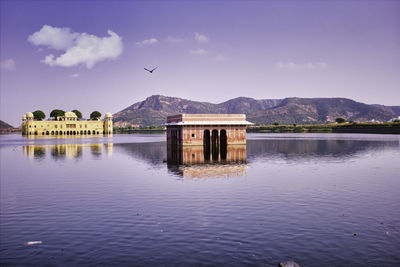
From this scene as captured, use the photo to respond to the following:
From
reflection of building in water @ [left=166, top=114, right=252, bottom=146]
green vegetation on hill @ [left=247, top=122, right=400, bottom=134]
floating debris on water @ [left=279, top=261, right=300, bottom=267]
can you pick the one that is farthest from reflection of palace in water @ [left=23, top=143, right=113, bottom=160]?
green vegetation on hill @ [left=247, top=122, right=400, bottom=134]

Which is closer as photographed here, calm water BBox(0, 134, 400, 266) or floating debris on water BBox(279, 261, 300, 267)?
floating debris on water BBox(279, 261, 300, 267)

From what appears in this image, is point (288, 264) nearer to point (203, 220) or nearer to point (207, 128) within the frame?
point (203, 220)

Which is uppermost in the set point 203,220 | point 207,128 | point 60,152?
point 207,128

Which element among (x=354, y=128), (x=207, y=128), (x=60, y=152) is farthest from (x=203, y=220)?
(x=354, y=128)

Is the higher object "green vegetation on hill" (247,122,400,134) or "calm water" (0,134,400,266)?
"green vegetation on hill" (247,122,400,134)

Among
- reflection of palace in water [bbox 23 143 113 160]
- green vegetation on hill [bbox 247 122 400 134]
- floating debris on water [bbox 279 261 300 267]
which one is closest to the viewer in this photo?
floating debris on water [bbox 279 261 300 267]

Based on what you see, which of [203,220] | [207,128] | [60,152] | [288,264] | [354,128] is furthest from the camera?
[354,128]

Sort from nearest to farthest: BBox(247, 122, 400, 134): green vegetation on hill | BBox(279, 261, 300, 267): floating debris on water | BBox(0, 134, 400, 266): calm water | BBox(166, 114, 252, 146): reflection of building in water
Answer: BBox(279, 261, 300, 267): floating debris on water
BBox(0, 134, 400, 266): calm water
BBox(166, 114, 252, 146): reflection of building in water
BBox(247, 122, 400, 134): green vegetation on hill

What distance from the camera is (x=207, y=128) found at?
237 feet

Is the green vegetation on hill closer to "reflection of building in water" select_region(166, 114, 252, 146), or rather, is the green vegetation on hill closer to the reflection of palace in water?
"reflection of building in water" select_region(166, 114, 252, 146)

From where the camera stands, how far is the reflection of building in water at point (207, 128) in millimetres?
71062

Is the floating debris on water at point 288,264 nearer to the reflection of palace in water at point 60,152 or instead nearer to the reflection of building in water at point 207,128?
the reflection of palace in water at point 60,152

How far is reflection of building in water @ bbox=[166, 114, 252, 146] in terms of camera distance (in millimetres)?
71062

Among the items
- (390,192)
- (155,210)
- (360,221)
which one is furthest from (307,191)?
(155,210)
